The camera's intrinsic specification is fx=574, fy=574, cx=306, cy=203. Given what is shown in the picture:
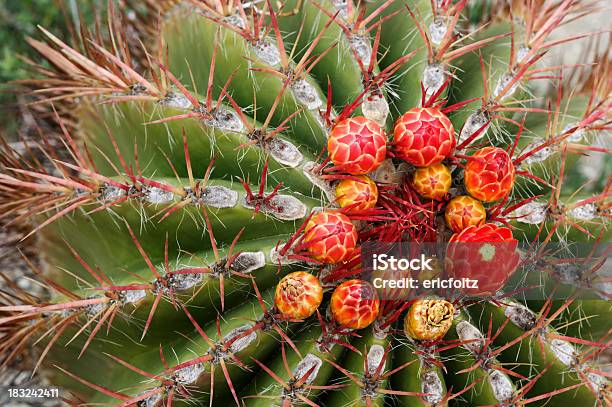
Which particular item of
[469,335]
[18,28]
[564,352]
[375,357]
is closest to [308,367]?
[375,357]

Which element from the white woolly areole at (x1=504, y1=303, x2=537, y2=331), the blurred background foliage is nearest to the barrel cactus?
the white woolly areole at (x1=504, y1=303, x2=537, y2=331)

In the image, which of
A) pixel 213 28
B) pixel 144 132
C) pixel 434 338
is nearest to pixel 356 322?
pixel 434 338

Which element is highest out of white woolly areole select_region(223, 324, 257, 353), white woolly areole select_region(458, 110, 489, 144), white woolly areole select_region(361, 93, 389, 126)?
white woolly areole select_region(361, 93, 389, 126)

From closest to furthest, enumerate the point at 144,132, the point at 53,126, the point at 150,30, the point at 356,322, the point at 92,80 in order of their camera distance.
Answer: the point at 356,322 → the point at 144,132 → the point at 92,80 → the point at 150,30 → the point at 53,126

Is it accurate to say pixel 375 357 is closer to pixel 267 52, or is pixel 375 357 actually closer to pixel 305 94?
pixel 305 94

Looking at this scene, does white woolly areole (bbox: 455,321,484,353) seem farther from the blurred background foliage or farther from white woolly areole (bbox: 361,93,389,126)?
the blurred background foliage

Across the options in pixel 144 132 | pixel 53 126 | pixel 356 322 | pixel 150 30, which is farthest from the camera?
pixel 53 126

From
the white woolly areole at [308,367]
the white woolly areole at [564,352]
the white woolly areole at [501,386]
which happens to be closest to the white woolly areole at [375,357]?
the white woolly areole at [308,367]

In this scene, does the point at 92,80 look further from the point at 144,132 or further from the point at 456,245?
the point at 456,245
